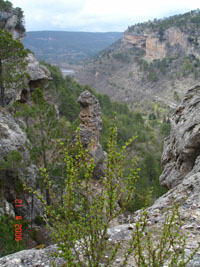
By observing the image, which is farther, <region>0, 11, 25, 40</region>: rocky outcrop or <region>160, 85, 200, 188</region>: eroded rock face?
<region>0, 11, 25, 40</region>: rocky outcrop

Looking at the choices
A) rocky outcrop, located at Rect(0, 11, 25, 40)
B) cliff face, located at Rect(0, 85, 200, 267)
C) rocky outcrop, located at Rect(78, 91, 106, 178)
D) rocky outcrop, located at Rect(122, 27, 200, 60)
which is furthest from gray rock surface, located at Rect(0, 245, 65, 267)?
rocky outcrop, located at Rect(122, 27, 200, 60)

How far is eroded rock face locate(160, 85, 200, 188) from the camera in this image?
862 centimetres

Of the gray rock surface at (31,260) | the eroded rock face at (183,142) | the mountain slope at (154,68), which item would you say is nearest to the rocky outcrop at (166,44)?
the mountain slope at (154,68)

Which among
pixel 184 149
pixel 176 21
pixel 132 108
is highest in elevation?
pixel 176 21

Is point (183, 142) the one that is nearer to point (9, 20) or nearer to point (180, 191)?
point (180, 191)

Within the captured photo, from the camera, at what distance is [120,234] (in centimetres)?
643

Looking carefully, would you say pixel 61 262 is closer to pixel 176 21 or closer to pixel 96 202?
pixel 96 202

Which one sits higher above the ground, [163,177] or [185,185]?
[185,185]

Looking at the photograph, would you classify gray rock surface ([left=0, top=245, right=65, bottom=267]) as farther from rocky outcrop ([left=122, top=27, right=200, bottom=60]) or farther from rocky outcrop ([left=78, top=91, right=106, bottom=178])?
rocky outcrop ([left=122, top=27, right=200, bottom=60])

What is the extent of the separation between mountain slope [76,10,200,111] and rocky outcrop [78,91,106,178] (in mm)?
76726

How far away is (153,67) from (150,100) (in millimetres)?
26852

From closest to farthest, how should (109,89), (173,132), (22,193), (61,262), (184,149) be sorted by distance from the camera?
(61,262), (184,149), (173,132), (22,193), (109,89)

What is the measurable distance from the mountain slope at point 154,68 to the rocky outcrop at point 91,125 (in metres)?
76.7

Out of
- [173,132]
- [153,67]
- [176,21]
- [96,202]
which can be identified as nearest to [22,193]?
[173,132]
